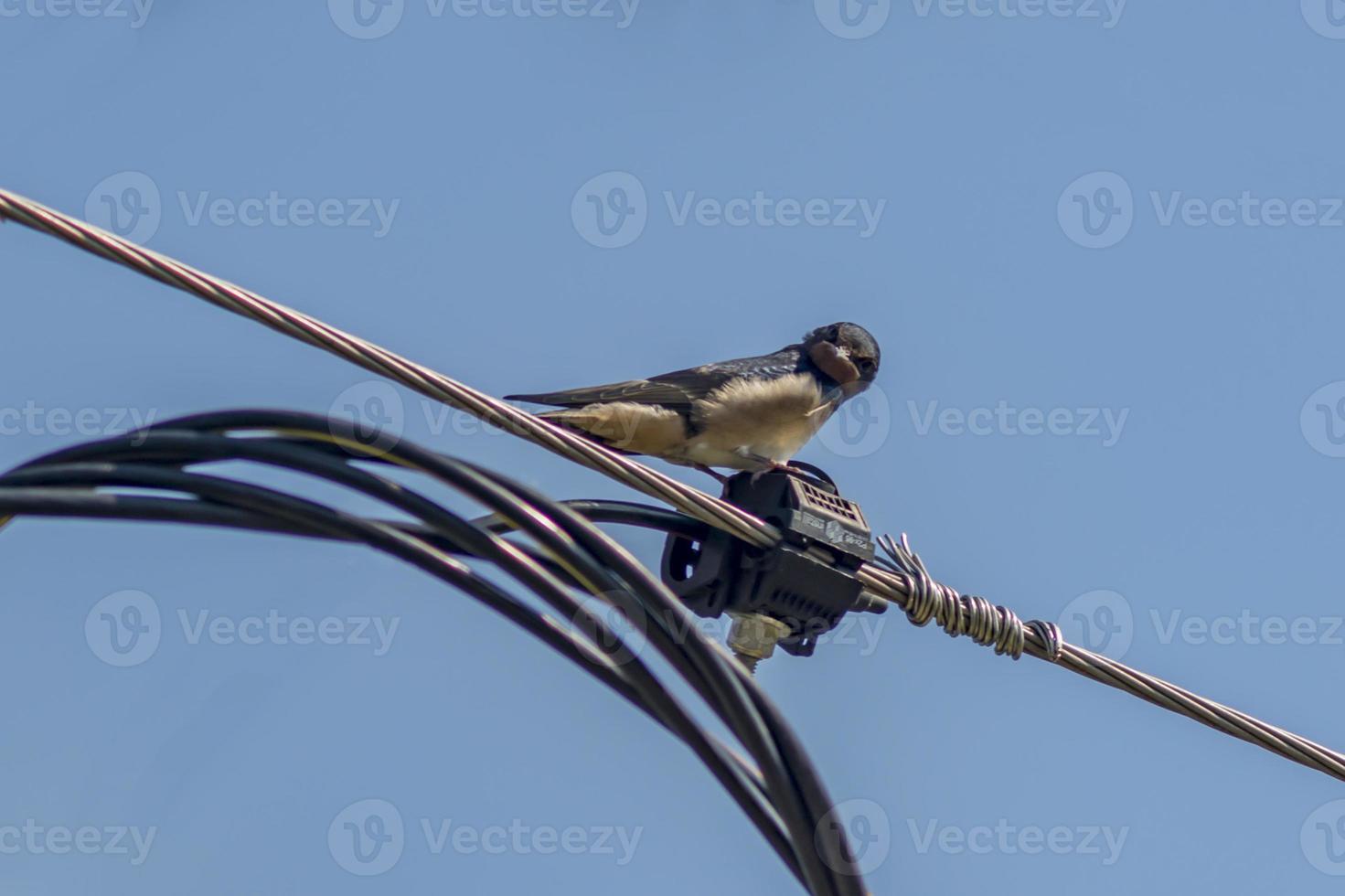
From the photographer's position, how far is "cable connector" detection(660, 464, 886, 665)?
450cm

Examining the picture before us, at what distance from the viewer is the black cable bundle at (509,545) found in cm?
334

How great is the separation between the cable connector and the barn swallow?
141 centimetres

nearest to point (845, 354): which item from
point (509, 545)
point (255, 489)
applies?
point (509, 545)

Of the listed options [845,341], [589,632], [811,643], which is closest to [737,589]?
[811,643]

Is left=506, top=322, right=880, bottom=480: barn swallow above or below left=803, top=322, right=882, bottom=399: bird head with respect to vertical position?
below

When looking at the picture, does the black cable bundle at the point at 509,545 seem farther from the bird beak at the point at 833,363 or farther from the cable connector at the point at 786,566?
the bird beak at the point at 833,363

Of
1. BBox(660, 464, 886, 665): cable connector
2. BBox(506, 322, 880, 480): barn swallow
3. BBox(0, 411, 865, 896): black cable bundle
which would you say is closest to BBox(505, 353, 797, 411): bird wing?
BBox(506, 322, 880, 480): barn swallow

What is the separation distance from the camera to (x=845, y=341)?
721cm

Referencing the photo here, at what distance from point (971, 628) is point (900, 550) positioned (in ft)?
1.02

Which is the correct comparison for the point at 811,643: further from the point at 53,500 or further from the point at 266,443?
the point at 53,500

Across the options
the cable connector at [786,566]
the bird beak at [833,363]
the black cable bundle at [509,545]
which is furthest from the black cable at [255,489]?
the bird beak at [833,363]

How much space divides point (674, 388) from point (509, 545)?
9.63 feet

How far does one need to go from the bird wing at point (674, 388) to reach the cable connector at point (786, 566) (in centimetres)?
142

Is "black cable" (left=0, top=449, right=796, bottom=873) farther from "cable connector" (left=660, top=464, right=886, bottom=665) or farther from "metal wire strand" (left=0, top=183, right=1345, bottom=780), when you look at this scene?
"cable connector" (left=660, top=464, right=886, bottom=665)
